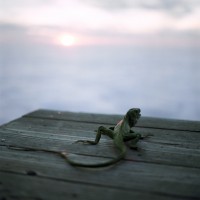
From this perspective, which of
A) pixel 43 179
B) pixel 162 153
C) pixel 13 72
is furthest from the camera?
pixel 13 72

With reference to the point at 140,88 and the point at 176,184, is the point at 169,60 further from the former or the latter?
the point at 176,184

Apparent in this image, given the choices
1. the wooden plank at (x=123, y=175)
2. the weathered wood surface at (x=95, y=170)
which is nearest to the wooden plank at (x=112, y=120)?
the weathered wood surface at (x=95, y=170)

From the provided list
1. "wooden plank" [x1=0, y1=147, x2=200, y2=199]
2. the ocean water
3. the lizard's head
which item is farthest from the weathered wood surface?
the ocean water

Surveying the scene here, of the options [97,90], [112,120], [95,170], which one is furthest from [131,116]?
[97,90]

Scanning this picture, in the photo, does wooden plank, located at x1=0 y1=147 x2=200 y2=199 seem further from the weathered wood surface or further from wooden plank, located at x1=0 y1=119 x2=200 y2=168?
wooden plank, located at x1=0 y1=119 x2=200 y2=168

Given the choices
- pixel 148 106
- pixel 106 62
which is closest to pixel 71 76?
pixel 148 106

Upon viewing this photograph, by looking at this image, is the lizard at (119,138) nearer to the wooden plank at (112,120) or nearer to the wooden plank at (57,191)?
the wooden plank at (57,191)

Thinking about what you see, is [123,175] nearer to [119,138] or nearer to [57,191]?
[57,191]
